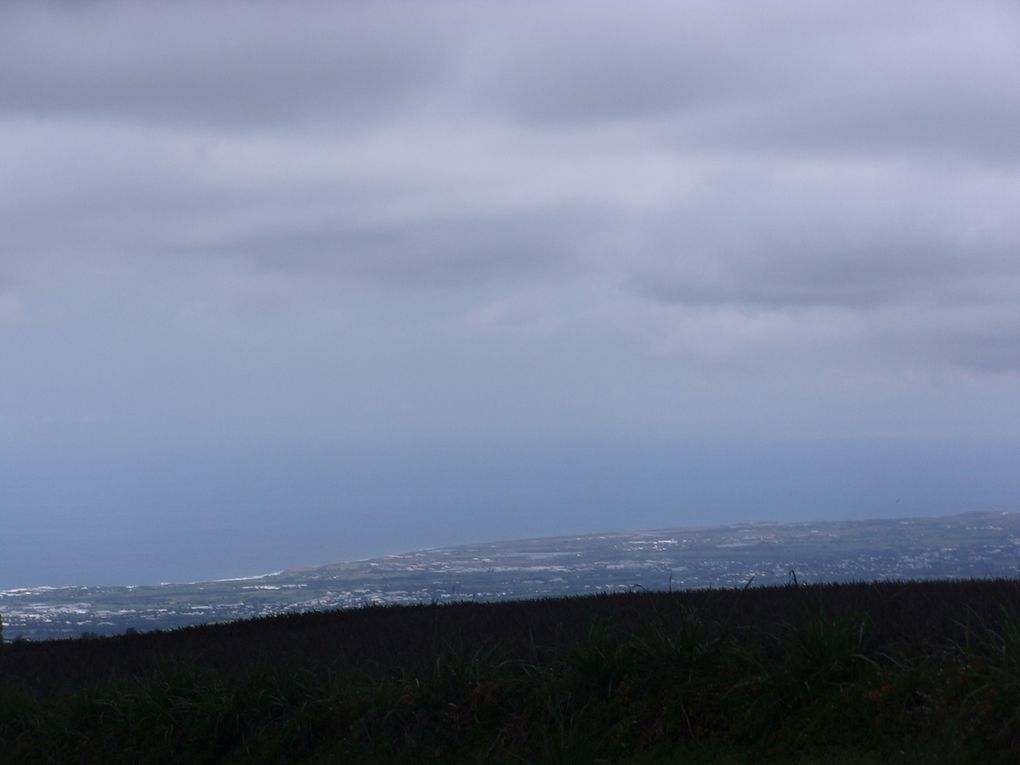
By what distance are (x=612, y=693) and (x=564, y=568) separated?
6646 centimetres

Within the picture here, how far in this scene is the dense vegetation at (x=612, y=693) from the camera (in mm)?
8812

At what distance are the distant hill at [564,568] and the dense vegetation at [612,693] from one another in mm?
34885

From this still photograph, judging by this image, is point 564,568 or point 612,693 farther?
point 564,568

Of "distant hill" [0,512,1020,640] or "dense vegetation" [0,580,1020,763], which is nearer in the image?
"dense vegetation" [0,580,1020,763]

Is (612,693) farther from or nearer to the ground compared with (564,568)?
farther from the ground

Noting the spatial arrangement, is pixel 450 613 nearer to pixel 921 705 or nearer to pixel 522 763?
pixel 522 763

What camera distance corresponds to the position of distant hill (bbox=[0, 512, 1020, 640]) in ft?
188

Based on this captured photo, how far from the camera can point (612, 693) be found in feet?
33.6

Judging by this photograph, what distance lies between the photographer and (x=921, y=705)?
8.66 meters

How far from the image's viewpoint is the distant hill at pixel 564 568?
5716 centimetres

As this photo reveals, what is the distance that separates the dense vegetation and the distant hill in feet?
114

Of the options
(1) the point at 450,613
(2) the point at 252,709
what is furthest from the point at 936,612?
(1) the point at 450,613

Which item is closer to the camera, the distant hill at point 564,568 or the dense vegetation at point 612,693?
the dense vegetation at point 612,693

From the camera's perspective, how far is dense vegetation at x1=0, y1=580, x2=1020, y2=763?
28.9 feet
